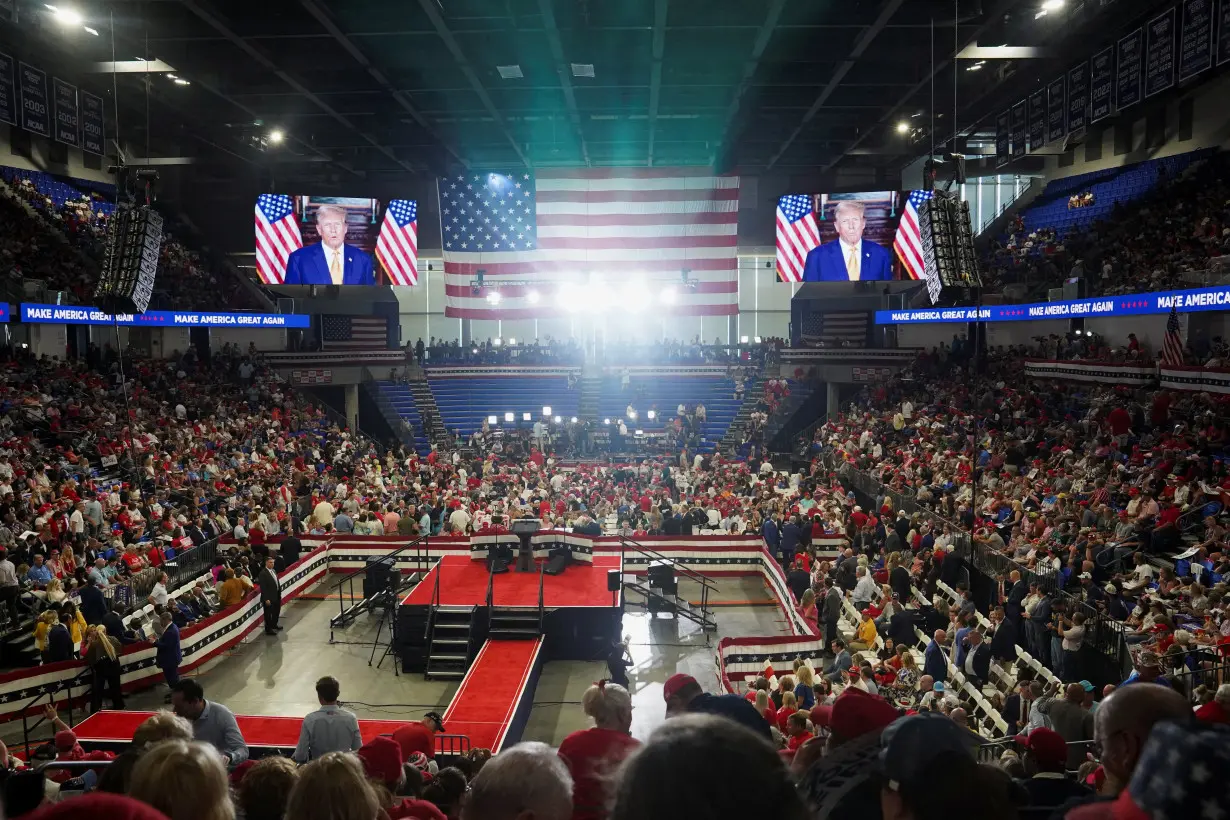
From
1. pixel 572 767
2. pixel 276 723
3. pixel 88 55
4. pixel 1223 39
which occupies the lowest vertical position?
pixel 276 723

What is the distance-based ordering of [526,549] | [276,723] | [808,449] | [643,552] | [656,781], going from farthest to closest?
[808,449] → [643,552] → [526,549] → [276,723] → [656,781]

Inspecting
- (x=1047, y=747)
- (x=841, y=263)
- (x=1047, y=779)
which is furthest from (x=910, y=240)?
(x=1047, y=779)

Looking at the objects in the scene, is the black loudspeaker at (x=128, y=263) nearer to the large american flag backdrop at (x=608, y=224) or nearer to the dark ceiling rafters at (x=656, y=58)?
the dark ceiling rafters at (x=656, y=58)

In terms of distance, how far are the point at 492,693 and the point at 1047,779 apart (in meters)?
9.11

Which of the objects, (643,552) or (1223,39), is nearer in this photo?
(1223,39)

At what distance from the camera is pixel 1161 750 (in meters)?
1.52

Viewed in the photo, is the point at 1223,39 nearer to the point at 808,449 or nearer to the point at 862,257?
the point at 862,257

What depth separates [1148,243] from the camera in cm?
2264

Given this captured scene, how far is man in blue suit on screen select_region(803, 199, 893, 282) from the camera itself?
2873 cm

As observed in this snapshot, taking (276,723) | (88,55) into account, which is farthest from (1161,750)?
(88,55)

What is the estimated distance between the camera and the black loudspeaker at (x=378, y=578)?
53.6ft

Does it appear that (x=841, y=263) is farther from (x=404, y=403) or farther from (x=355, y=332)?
(x=355, y=332)

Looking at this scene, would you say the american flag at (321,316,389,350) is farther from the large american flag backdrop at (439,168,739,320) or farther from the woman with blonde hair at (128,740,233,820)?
the woman with blonde hair at (128,740,233,820)

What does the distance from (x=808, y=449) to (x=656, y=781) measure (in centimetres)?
2807
